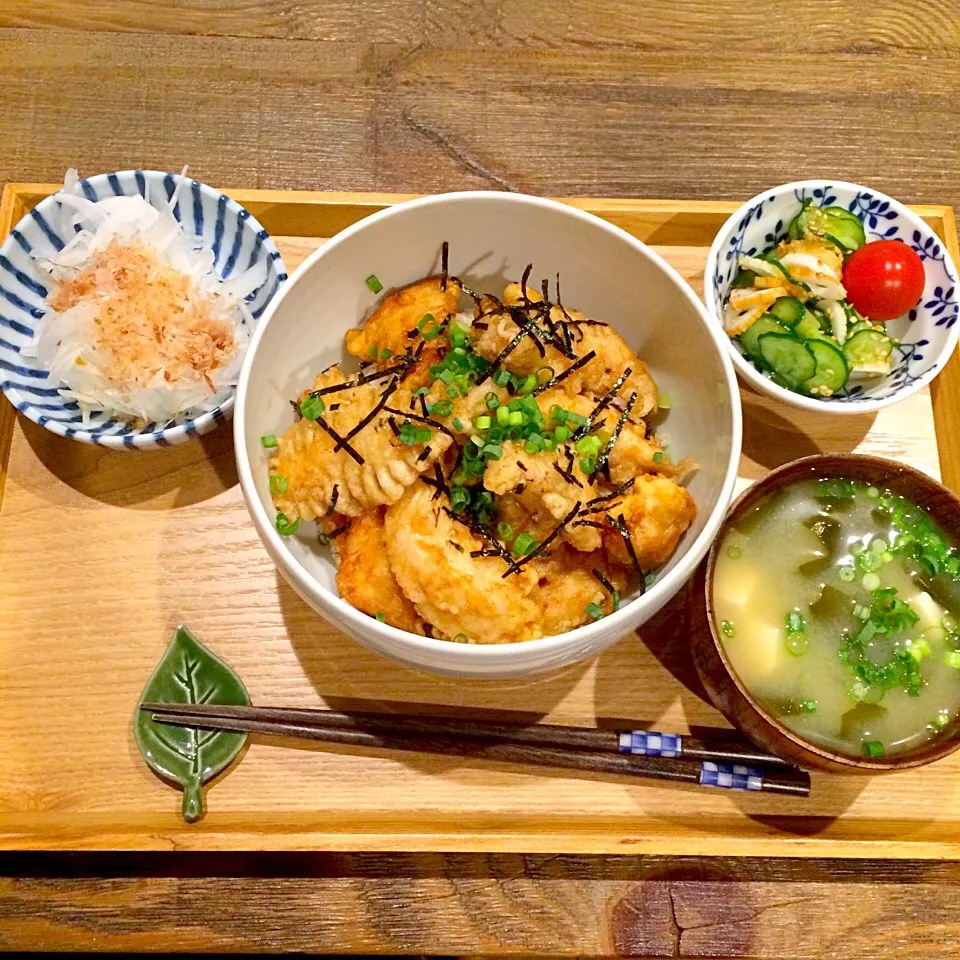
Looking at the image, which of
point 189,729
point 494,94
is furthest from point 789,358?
point 189,729

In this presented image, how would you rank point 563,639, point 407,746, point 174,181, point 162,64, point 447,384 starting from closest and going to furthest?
point 563,639 < point 447,384 < point 407,746 < point 174,181 < point 162,64

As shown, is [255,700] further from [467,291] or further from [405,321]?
[467,291]

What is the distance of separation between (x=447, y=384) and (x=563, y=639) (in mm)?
530

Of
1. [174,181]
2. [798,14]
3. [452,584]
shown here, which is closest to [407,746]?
[452,584]

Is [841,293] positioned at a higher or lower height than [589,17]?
lower

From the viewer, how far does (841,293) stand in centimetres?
218

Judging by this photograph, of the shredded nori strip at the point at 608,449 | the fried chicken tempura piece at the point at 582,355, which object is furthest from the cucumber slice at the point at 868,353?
the shredded nori strip at the point at 608,449

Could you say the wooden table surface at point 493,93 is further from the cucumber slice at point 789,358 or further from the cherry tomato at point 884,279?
the cucumber slice at point 789,358

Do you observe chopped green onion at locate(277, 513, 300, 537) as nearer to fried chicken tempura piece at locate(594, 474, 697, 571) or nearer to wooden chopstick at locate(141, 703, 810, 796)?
wooden chopstick at locate(141, 703, 810, 796)

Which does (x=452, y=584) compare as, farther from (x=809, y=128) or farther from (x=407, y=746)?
(x=809, y=128)

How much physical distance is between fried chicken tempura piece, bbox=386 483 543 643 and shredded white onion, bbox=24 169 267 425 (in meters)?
0.78

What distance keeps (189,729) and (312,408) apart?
728 millimetres

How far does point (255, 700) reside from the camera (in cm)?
179

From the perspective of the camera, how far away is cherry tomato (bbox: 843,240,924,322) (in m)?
2.12
